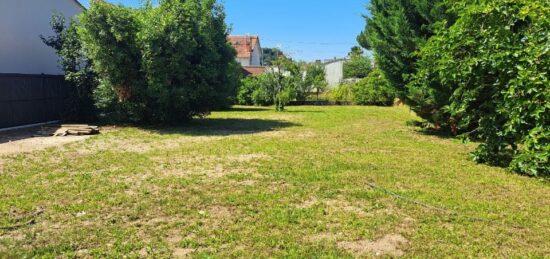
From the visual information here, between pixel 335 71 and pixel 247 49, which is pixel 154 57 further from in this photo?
pixel 247 49

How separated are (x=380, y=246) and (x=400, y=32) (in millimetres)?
8821

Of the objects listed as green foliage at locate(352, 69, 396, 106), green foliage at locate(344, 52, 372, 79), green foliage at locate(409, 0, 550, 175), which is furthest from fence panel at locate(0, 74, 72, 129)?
green foliage at locate(344, 52, 372, 79)

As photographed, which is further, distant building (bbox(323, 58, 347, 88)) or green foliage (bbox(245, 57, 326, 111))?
distant building (bbox(323, 58, 347, 88))

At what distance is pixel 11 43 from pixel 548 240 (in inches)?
580

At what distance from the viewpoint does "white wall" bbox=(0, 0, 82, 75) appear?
42.2 feet

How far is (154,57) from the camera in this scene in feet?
39.2

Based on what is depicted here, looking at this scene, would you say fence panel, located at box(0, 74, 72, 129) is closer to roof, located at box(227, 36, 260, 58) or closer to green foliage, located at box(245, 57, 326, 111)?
green foliage, located at box(245, 57, 326, 111)

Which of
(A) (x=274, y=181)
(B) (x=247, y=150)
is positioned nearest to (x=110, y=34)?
(B) (x=247, y=150)

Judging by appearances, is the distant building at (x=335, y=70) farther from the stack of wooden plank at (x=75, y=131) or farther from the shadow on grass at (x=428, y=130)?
the stack of wooden plank at (x=75, y=131)

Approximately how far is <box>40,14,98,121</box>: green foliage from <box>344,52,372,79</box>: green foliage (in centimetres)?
2716

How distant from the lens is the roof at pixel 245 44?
4544 cm

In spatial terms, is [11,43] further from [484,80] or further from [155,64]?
[484,80]

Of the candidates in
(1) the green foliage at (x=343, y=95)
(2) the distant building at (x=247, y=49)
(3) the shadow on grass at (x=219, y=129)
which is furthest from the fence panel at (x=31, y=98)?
(2) the distant building at (x=247, y=49)

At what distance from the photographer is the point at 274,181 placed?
20.0 feet
